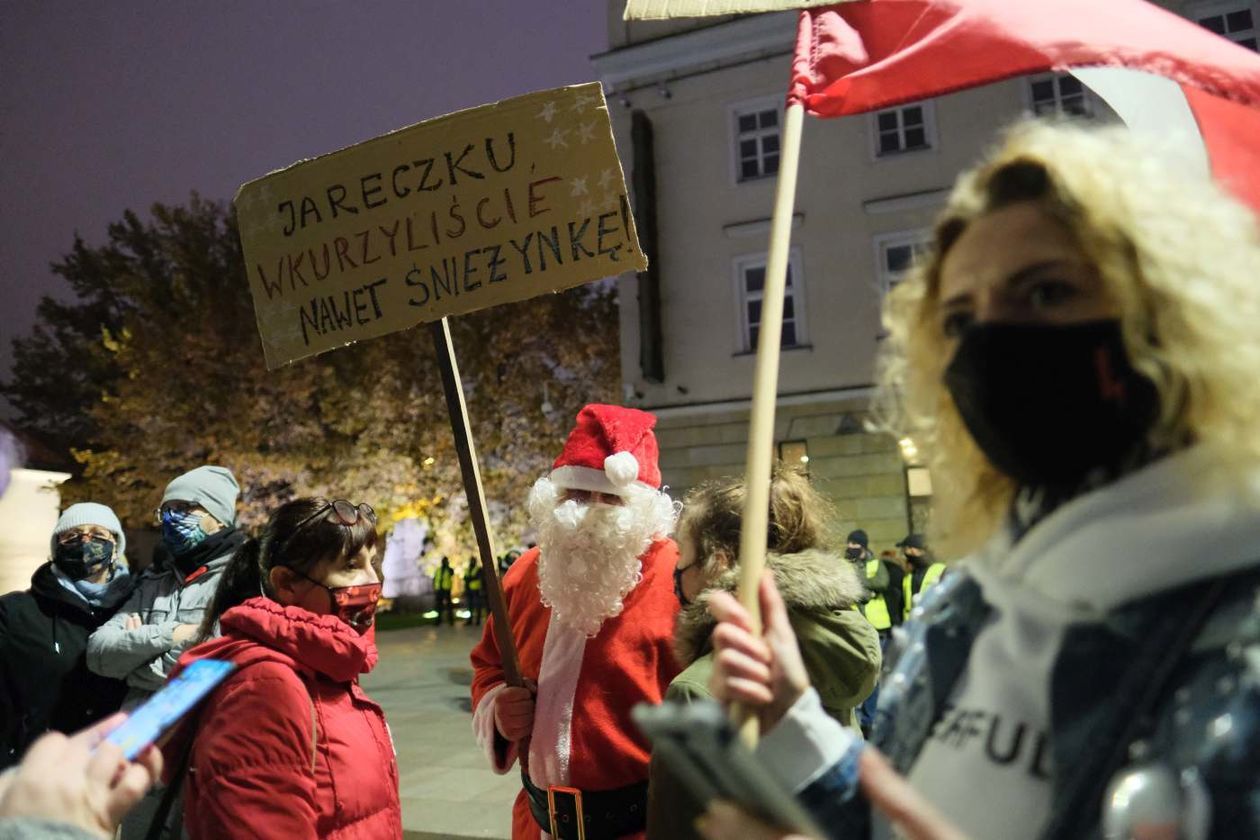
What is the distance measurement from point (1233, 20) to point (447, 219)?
16091 millimetres

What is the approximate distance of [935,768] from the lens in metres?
1.18

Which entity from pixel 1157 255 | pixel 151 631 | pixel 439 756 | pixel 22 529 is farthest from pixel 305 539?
pixel 439 756

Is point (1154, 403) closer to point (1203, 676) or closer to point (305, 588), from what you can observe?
point (1203, 676)

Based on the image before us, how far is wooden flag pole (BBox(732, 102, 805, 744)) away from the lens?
129cm

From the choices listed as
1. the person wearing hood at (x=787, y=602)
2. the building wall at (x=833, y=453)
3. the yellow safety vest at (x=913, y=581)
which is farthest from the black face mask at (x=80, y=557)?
the building wall at (x=833, y=453)

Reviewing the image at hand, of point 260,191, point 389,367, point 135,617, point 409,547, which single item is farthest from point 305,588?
point 409,547

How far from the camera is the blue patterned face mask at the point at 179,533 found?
4.60 metres

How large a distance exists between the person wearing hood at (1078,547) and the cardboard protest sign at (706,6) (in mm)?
956

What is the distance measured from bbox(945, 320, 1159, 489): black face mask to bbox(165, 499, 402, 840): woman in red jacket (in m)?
1.97

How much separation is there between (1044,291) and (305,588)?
7.86 feet

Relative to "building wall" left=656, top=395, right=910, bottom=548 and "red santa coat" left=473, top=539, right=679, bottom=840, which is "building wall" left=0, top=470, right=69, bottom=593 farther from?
"building wall" left=656, top=395, right=910, bottom=548

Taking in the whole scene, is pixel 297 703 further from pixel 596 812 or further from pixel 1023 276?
pixel 1023 276

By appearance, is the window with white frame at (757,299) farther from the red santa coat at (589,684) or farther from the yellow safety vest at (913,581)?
the red santa coat at (589,684)

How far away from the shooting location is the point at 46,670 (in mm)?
4398
